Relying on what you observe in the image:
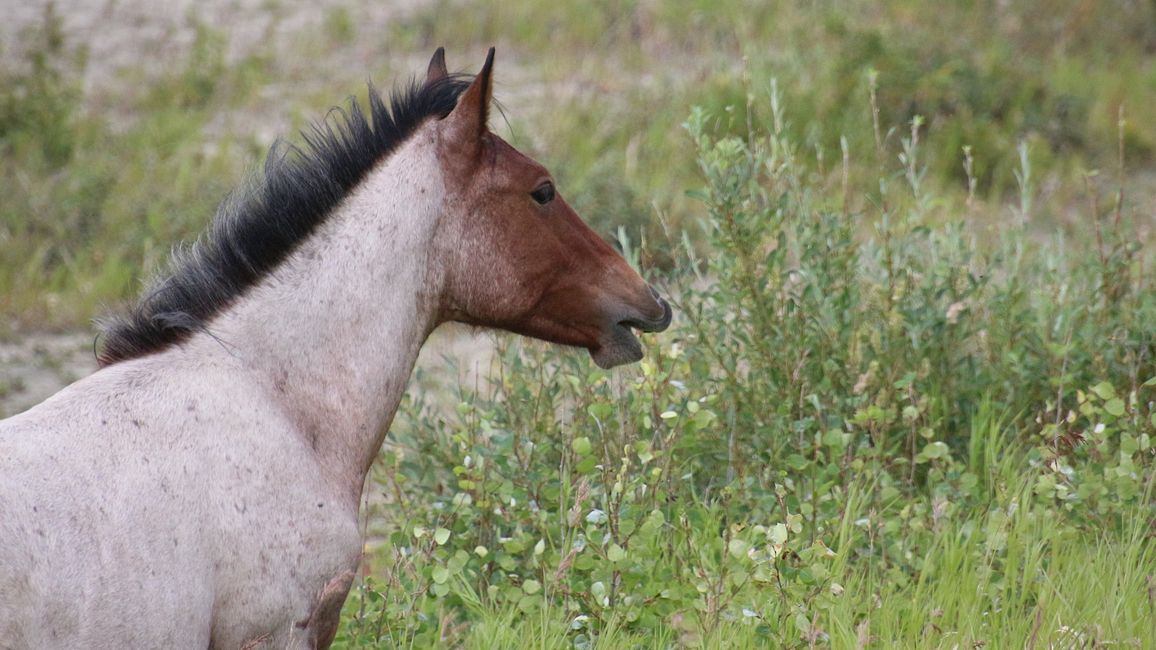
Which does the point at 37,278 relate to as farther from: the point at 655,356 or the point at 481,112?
the point at 481,112

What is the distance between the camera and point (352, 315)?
337cm

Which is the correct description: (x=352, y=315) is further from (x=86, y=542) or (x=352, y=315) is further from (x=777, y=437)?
(x=777, y=437)

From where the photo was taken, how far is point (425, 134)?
3543mm

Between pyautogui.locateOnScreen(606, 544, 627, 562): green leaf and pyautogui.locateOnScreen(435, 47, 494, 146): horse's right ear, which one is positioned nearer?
pyautogui.locateOnScreen(435, 47, 494, 146): horse's right ear

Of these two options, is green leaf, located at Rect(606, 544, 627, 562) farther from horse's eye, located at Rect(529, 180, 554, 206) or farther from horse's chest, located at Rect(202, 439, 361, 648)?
horse's eye, located at Rect(529, 180, 554, 206)

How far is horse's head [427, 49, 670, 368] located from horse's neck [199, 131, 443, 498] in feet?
0.26

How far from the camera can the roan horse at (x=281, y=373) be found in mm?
2840

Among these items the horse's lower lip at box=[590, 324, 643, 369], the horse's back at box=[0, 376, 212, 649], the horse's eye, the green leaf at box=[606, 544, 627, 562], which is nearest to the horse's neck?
the horse's eye

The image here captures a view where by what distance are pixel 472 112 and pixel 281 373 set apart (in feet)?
2.77

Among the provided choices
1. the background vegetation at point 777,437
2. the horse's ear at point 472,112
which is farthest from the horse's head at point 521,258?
the background vegetation at point 777,437

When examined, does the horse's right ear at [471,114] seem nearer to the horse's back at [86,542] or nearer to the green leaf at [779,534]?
the horse's back at [86,542]

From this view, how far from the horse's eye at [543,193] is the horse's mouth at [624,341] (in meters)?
0.40

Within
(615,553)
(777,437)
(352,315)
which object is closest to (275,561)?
(352,315)

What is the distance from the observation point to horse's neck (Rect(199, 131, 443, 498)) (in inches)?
130
